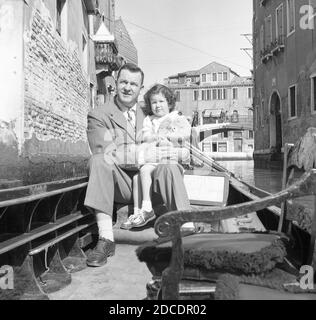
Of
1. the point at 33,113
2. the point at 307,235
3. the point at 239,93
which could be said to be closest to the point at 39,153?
the point at 33,113

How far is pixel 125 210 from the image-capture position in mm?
2766

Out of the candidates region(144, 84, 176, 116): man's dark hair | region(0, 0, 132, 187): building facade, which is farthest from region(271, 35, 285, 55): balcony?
region(144, 84, 176, 116): man's dark hair

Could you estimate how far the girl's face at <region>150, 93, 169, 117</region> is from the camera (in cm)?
280

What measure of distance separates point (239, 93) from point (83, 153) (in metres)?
42.1

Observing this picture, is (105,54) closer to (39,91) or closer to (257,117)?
(257,117)

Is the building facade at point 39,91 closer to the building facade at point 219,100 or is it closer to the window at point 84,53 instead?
the window at point 84,53

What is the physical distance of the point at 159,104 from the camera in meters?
2.81

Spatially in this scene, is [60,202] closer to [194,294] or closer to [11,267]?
[11,267]

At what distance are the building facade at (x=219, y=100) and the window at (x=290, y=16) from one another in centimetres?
3592

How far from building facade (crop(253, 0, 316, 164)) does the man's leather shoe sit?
1123cm

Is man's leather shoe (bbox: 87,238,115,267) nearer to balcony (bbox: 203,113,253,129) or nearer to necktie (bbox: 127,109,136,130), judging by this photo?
necktie (bbox: 127,109,136,130)

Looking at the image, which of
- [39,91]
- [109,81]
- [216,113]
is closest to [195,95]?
[216,113]

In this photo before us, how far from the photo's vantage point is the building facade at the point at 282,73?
12.9 meters

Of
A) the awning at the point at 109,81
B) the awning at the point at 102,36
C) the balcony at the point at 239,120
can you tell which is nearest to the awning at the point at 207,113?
the balcony at the point at 239,120
